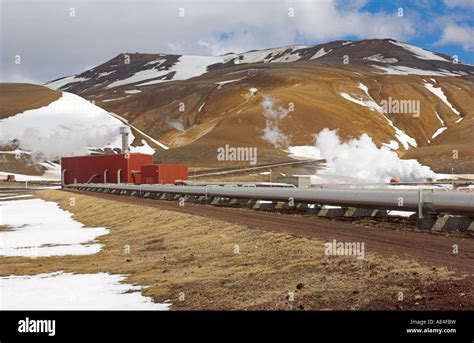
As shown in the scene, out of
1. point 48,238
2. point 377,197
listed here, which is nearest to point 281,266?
point 377,197

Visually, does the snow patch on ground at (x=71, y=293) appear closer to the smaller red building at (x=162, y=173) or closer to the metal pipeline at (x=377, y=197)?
the metal pipeline at (x=377, y=197)

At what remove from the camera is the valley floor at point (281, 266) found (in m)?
10.4

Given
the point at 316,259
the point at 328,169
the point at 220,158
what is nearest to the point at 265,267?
the point at 316,259

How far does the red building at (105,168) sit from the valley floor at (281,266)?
91631 millimetres

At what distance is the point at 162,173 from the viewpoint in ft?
328

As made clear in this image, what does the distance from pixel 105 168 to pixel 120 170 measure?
5712mm

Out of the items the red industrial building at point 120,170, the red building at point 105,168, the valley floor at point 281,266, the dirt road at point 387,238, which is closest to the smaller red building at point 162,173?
the red industrial building at point 120,170

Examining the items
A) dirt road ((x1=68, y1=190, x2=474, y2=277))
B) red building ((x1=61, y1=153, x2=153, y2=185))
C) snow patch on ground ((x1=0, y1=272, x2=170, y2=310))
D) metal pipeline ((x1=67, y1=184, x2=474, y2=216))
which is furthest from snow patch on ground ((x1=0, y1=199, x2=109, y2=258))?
red building ((x1=61, y1=153, x2=153, y2=185))

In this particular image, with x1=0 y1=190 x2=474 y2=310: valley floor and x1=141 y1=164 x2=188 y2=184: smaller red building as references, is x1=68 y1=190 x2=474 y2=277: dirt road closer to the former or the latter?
x1=0 y1=190 x2=474 y2=310: valley floor

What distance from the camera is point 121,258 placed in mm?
19500

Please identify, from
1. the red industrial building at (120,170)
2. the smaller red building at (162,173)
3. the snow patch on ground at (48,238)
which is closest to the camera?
the snow patch on ground at (48,238)

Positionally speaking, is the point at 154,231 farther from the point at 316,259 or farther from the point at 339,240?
the point at 316,259

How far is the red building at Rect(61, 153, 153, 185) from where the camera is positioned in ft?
383

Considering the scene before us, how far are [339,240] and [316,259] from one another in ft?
9.29
